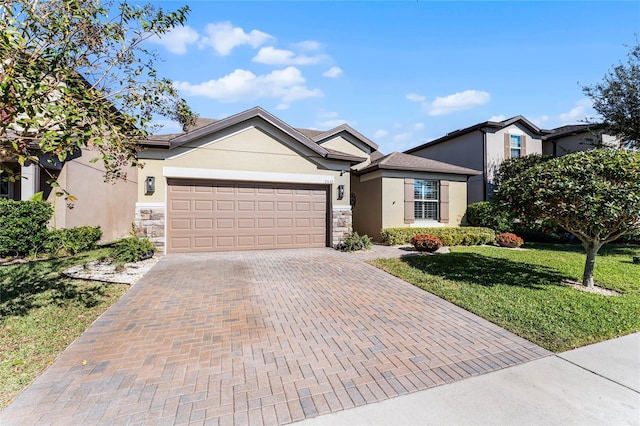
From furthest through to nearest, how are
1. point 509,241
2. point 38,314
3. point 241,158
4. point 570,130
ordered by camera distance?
point 570,130, point 509,241, point 241,158, point 38,314

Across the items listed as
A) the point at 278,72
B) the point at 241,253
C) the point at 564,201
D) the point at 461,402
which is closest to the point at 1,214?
the point at 241,253

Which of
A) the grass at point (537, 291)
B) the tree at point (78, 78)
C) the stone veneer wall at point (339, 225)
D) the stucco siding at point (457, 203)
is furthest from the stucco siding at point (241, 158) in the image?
the stucco siding at point (457, 203)

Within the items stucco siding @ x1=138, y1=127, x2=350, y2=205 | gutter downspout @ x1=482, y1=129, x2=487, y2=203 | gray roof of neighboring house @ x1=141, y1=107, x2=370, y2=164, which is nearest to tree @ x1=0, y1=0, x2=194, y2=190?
gray roof of neighboring house @ x1=141, y1=107, x2=370, y2=164

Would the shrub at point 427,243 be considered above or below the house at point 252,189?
below

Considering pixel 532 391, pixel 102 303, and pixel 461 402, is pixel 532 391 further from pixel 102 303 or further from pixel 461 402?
pixel 102 303

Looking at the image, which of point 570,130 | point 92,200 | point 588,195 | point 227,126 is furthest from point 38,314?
point 570,130

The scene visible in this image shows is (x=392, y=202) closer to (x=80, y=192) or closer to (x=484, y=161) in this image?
(x=484, y=161)

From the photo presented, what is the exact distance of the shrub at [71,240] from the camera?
868 cm

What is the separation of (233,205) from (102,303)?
5.60 metres

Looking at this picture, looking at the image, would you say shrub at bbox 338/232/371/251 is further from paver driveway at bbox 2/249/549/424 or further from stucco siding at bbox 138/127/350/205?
paver driveway at bbox 2/249/549/424

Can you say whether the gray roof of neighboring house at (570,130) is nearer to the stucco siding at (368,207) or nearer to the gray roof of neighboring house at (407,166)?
the gray roof of neighboring house at (407,166)

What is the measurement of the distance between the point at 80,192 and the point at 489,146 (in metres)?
19.0

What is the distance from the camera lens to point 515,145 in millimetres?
16297

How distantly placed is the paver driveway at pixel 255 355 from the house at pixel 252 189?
430cm
